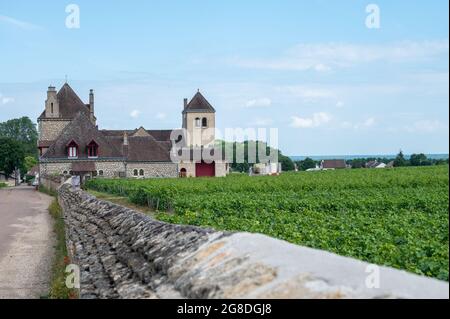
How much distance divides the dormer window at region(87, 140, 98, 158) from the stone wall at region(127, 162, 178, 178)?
5.36 meters

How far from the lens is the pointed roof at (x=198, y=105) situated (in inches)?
3521

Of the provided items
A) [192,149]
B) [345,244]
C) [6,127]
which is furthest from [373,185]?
[6,127]

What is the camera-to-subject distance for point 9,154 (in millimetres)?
109688

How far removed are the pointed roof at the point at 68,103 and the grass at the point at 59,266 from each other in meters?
43.0

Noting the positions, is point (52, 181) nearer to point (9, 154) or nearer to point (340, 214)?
point (340, 214)

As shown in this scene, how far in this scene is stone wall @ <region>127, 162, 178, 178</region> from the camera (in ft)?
244

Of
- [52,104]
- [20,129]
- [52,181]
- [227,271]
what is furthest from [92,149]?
[20,129]

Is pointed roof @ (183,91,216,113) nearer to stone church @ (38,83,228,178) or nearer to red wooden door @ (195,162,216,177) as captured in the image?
stone church @ (38,83,228,178)

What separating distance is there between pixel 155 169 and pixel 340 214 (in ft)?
194
